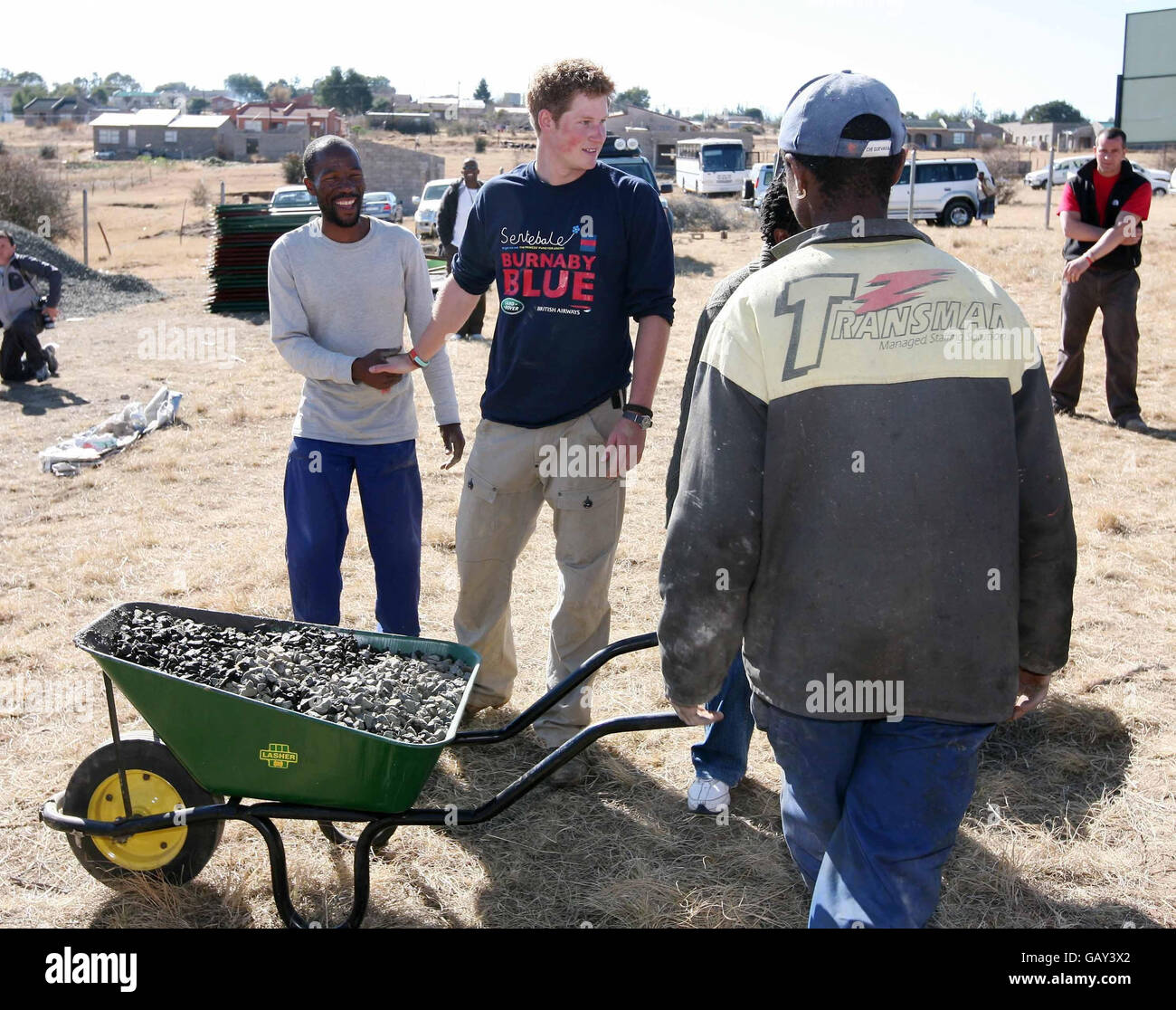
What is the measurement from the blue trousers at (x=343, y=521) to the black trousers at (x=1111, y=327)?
614 centimetres

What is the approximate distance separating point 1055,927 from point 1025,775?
0.84 m

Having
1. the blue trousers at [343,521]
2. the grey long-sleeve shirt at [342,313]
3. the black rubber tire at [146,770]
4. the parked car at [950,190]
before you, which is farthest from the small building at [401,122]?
the black rubber tire at [146,770]

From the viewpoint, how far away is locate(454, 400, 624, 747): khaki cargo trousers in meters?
3.81

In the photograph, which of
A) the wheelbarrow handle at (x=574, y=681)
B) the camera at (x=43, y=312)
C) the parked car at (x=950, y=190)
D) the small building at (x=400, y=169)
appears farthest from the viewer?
the small building at (x=400, y=169)

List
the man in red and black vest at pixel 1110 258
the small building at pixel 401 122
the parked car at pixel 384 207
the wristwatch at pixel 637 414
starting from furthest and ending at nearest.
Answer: the small building at pixel 401 122 → the parked car at pixel 384 207 → the man in red and black vest at pixel 1110 258 → the wristwatch at pixel 637 414

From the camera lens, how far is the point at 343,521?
4.09 m

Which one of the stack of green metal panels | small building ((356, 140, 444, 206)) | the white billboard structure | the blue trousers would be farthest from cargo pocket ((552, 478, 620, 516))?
small building ((356, 140, 444, 206))

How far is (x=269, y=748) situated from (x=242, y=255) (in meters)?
14.6

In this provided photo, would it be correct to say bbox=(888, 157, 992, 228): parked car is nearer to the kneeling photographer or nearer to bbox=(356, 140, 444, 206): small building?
the kneeling photographer

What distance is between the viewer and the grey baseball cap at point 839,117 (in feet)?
6.86

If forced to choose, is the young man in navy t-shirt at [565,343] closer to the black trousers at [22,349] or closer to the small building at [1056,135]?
the black trousers at [22,349]

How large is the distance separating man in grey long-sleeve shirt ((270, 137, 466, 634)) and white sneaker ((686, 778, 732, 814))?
134 cm

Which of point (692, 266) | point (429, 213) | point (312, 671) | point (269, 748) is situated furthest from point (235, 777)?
point (429, 213)

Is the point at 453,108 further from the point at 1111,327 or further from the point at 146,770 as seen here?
the point at 146,770
